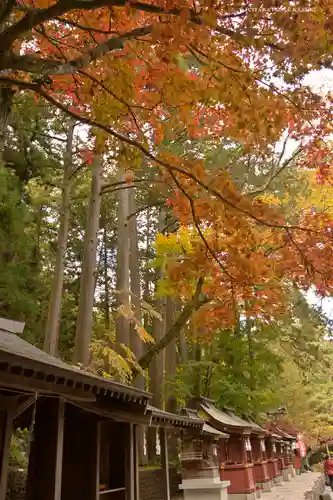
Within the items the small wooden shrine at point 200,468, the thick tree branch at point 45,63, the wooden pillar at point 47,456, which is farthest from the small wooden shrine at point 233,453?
the thick tree branch at point 45,63

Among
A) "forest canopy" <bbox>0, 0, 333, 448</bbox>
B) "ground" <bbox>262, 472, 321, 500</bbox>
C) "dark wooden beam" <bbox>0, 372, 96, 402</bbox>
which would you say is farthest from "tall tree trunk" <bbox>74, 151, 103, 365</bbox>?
"ground" <bbox>262, 472, 321, 500</bbox>

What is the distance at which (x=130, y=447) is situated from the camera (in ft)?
25.5

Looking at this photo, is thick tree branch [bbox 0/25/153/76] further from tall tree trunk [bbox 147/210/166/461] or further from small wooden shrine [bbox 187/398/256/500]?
small wooden shrine [bbox 187/398/256/500]

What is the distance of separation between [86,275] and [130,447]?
502cm

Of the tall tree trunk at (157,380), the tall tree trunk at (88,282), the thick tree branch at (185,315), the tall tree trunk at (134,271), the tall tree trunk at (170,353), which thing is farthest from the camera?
the tall tree trunk at (170,353)

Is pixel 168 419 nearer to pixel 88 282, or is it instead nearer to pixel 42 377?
pixel 88 282

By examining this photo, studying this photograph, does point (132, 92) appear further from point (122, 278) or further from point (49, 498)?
point (122, 278)

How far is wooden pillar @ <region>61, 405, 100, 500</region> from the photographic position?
6691mm

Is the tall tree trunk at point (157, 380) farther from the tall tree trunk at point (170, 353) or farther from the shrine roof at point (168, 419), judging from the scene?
the shrine roof at point (168, 419)

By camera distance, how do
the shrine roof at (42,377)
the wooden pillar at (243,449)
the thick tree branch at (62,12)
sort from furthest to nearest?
the wooden pillar at (243,449) < the shrine roof at (42,377) < the thick tree branch at (62,12)

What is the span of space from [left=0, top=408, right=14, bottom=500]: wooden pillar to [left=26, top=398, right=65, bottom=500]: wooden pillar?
0.78 metres

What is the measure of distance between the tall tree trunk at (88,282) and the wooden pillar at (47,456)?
4634mm

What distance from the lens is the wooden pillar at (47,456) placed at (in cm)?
545

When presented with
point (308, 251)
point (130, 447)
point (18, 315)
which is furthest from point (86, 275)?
point (308, 251)
